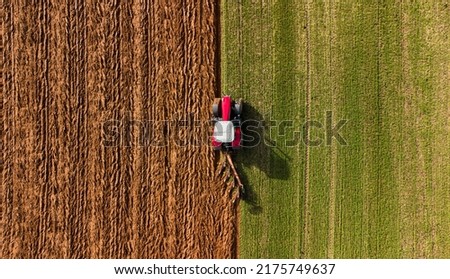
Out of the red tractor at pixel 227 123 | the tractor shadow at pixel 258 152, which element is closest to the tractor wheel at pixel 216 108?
the red tractor at pixel 227 123

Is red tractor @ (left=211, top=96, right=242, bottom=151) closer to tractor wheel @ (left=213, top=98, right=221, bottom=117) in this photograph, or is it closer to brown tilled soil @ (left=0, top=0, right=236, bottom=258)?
tractor wheel @ (left=213, top=98, right=221, bottom=117)

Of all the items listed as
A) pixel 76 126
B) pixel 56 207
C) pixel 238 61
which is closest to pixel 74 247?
pixel 56 207

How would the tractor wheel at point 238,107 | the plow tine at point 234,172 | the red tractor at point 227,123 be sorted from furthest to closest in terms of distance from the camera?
the plow tine at point 234,172
the tractor wheel at point 238,107
the red tractor at point 227,123

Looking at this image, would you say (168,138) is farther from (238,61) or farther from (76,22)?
(76,22)

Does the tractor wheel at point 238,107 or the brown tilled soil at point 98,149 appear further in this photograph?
the brown tilled soil at point 98,149

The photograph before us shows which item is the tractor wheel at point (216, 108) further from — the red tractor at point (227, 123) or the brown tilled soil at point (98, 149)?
the brown tilled soil at point (98, 149)

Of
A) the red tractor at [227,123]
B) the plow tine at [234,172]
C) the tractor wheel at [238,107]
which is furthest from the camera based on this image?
the plow tine at [234,172]

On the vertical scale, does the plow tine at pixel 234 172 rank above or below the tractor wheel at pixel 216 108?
below
